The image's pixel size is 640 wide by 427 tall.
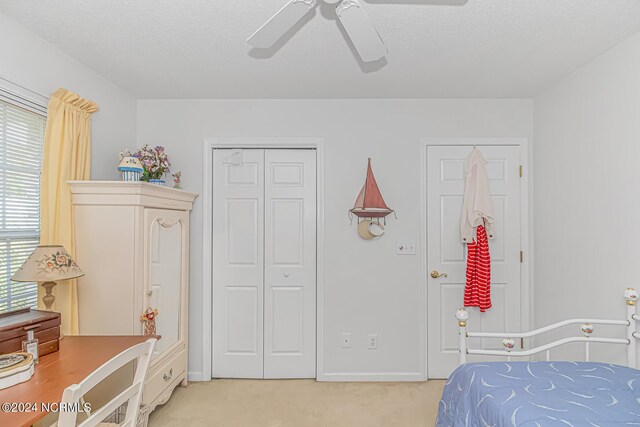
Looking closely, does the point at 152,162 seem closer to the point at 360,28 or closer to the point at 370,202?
the point at 370,202

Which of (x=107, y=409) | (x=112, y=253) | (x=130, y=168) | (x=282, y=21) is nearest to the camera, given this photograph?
(x=107, y=409)

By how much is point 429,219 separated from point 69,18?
2818 millimetres

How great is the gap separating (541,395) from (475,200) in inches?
67.7

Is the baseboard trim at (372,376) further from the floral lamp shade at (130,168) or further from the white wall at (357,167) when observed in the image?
the floral lamp shade at (130,168)

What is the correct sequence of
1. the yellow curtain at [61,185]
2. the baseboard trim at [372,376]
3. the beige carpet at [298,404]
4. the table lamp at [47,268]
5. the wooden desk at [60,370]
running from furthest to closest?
the baseboard trim at [372,376], the beige carpet at [298,404], the yellow curtain at [61,185], the table lamp at [47,268], the wooden desk at [60,370]

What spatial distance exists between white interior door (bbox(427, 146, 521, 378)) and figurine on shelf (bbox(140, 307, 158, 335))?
218cm

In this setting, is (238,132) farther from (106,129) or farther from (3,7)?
(3,7)

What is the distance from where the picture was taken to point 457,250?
3.12 meters

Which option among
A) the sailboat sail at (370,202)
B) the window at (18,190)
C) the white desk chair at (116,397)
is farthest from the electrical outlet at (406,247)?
the window at (18,190)

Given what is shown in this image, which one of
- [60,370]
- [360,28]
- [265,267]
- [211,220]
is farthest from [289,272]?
[360,28]

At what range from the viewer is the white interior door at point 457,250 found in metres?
3.11

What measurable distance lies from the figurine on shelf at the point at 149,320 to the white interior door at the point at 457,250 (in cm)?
218

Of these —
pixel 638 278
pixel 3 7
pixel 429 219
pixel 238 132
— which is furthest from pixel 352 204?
pixel 3 7

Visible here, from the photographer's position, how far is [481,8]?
1.78m
